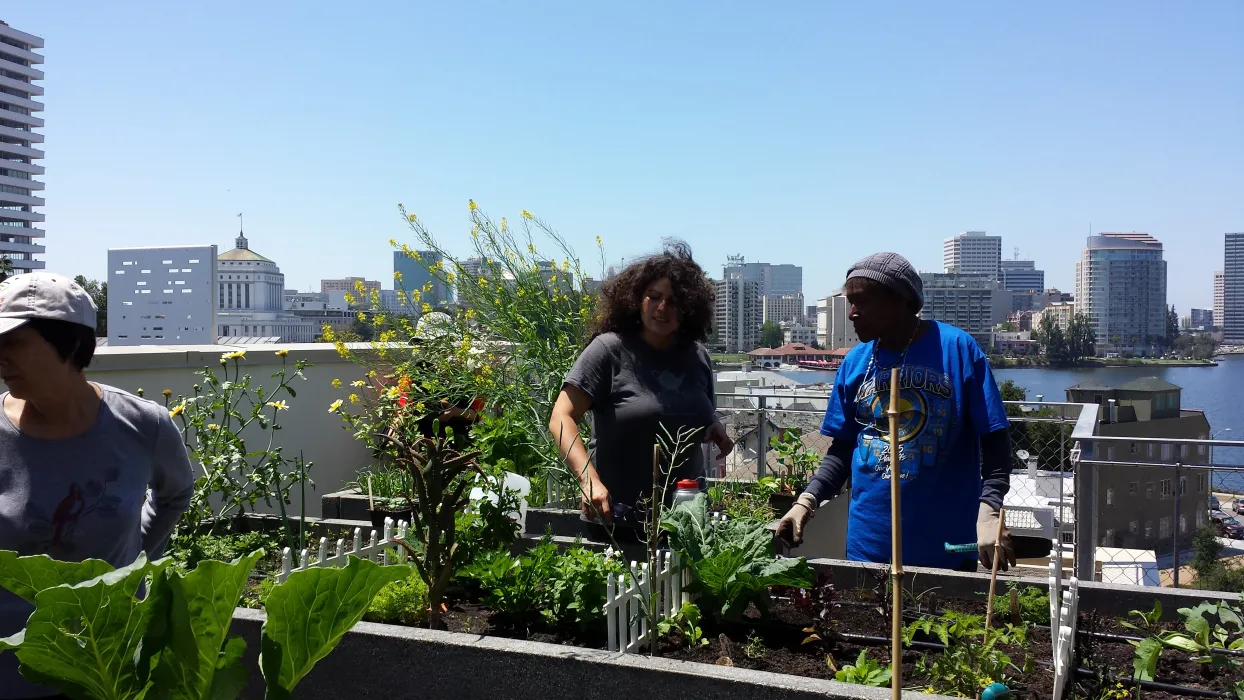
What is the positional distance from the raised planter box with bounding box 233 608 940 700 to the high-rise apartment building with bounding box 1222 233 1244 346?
7405cm

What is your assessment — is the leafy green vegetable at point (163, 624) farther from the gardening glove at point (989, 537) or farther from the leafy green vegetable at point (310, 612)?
the gardening glove at point (989, 537)

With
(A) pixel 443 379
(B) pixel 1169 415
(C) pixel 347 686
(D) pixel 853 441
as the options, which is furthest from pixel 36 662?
(B) pixel 1169 415

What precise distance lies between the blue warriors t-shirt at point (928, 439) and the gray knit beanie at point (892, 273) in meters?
0.18

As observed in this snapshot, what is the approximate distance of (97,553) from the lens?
1955mm

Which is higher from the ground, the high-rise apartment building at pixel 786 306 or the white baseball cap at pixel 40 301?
the high-rise apartment building at pixel 786 306

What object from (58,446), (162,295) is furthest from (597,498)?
(162,295)

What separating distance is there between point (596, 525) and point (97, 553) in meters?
1.62

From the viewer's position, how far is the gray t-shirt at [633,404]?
310 cm

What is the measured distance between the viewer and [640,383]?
124 inches

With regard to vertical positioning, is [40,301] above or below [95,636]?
above

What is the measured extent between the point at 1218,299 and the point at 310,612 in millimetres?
99369

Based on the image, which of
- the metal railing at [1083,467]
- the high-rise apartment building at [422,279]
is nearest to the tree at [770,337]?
the metal railing at [1083,467]

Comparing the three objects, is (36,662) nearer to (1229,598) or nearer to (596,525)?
(596,525)

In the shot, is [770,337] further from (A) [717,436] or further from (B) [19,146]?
(B) [19,146]
